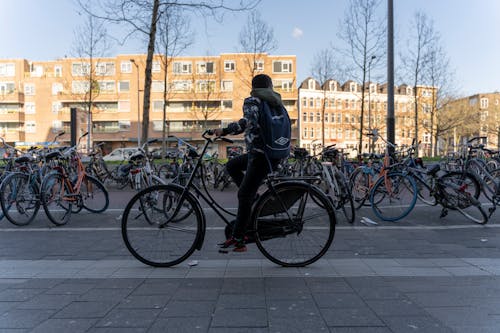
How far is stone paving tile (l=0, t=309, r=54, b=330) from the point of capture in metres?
2.65

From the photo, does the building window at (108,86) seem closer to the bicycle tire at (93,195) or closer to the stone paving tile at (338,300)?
the bicycle tire at (93,195)

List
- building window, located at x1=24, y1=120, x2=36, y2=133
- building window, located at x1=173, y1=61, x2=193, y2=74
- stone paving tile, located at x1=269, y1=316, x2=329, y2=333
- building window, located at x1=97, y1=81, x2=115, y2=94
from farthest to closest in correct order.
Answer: building window, located at x1=24, y1=120, x2=36, y2=133 → building window, located at x1=97, y1=81, x2=115, y2=94 → building window, located at x1=173, y1=61, x2=193, y2=74 → stone paving tile, located at x1=269, y1=316, x2=329, y2=333

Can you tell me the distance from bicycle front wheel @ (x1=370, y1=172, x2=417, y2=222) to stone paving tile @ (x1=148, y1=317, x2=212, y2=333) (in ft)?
15.0

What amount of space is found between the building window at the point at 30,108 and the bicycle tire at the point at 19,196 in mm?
59542

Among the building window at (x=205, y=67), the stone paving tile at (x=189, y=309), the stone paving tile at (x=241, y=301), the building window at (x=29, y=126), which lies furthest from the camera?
the building window at (x=29, y=126)

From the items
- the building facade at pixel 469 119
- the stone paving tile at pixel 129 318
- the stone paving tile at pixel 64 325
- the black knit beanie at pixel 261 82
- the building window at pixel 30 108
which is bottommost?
the stone paving tile at pixel 64 325

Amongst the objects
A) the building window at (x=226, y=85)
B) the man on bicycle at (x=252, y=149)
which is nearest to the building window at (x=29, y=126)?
the building window at (x=226, y=85)

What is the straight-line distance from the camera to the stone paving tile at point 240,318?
2604 mm

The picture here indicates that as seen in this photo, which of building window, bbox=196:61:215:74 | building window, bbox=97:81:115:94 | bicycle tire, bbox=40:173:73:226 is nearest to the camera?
bicycle tire, bbox=40:173:73:226

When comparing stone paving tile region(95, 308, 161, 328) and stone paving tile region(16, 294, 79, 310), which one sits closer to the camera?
stone paving tile region(95, 308, 161, 328)

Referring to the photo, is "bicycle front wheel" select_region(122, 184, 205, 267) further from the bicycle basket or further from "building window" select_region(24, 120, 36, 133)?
"building window" select_region(24, 120, 36, 133)

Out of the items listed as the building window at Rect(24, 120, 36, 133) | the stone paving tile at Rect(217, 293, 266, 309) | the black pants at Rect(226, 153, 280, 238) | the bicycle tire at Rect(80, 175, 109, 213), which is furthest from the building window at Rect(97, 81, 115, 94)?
the stone paving tile at Rect(217, 293, 266, 309)

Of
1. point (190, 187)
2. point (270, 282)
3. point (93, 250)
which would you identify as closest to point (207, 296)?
point (270, 282)

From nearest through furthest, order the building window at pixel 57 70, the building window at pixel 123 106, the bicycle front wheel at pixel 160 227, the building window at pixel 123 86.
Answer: the bicycle front wheel at pixel 160 227 < the building window at pixel 123 86 < the building window at pixel 123 106 < the building window at pixel 57 70
